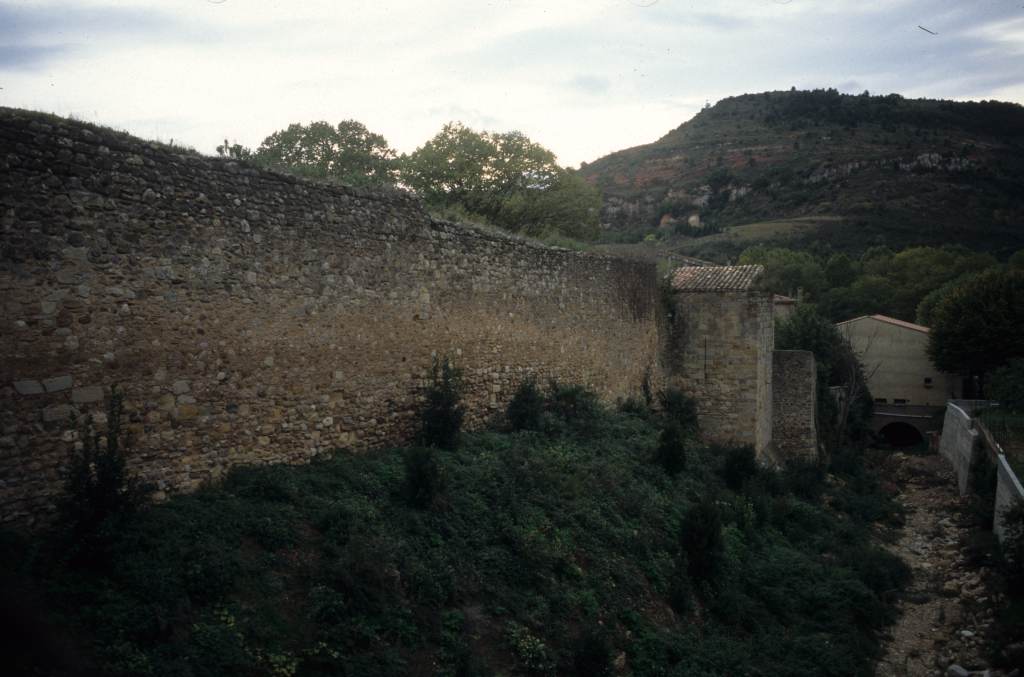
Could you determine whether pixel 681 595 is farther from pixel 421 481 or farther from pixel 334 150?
pixel 334 150

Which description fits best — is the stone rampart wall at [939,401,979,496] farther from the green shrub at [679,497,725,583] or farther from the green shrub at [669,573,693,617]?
the green shrub at [669,573,693,617]

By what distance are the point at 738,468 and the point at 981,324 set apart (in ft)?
87.6

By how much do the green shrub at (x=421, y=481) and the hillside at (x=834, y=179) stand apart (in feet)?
156

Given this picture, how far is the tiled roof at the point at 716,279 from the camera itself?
17.8 m

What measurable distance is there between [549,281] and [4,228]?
9341 mm

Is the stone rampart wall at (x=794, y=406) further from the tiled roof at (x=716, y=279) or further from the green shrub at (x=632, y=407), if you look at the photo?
the green shrub at (x=632, y=407)

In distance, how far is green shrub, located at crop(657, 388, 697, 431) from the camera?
17192mm

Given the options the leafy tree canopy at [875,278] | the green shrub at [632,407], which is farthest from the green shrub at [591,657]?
the leafy tree canopy at [875,278]

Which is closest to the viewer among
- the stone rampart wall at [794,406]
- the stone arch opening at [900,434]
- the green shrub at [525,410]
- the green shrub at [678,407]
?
the green shrub at [525,410]

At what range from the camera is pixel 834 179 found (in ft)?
239

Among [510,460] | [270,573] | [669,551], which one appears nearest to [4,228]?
[270,573]

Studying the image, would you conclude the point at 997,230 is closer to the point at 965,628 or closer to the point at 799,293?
the point at 799,293

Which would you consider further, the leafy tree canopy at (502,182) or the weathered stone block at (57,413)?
the leafy tree canopy at (502,182)

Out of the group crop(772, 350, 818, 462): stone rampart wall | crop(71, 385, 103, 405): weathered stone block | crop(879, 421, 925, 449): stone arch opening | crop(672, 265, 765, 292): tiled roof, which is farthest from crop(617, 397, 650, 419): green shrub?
crop(879, 421, 925, 449): stone arch opening
